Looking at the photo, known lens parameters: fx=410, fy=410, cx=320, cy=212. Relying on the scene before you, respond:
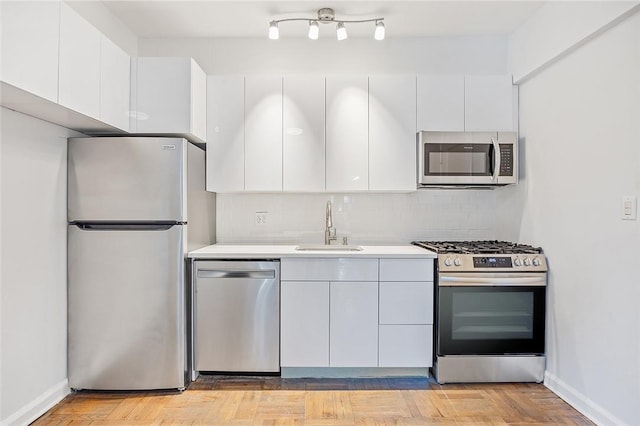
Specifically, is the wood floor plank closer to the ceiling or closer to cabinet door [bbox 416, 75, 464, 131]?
cabinet door [bbox 416, 75, 464, 131]

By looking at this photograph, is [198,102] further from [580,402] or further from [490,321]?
[580,402]

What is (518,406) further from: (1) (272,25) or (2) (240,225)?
(1) (272,25)

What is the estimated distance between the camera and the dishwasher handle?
2850 millimetres

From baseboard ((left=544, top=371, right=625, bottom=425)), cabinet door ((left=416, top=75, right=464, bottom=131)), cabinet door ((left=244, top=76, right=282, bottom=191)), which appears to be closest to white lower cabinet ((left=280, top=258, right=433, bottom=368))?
cabinet door ((left=244, top=76, right=282, bottom=191))

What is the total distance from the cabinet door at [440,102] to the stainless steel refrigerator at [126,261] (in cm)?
181

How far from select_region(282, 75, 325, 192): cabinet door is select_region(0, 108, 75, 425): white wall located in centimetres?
149

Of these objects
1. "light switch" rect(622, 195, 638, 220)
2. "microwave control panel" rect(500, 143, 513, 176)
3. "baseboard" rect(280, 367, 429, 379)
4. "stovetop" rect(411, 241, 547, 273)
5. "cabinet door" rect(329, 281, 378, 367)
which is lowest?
"baseboard" rect(280, 367, 429, 379)

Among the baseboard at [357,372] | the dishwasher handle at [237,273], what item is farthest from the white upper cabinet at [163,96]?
the baseboard at [357,372]

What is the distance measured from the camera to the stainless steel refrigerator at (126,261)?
2.62 m

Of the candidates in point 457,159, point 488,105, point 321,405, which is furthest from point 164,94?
point 488,105

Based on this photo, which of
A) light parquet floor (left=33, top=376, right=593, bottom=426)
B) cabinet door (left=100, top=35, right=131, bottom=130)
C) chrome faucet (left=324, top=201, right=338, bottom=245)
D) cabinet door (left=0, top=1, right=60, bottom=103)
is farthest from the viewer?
chrome faucet (left=324, top=201, right=338, bottom=245)

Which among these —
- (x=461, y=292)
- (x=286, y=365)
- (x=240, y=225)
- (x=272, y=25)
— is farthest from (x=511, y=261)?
(x=272, y=25)

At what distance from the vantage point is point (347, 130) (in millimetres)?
3186

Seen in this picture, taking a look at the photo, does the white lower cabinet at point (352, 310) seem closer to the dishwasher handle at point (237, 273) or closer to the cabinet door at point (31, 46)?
the dishwasher handle at point (237, 273)
